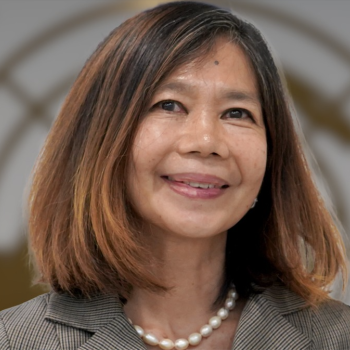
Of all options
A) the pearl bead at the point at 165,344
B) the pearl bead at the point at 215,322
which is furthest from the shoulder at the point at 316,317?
the pearl bead at the point at 165,344

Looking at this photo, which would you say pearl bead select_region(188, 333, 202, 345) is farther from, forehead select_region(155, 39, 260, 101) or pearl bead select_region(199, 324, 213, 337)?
forehead select_region(155, 39, 260, 101)

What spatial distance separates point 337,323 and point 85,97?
0.75 meters

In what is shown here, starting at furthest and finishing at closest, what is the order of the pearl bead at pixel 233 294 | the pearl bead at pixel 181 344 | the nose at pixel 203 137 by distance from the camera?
the pearl bead at pixel 233 294 → the pearl bead at pixel 181 344 → the nose at pixel 203 137

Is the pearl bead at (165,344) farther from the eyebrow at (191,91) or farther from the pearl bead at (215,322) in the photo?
the eyebrow at (191,91)

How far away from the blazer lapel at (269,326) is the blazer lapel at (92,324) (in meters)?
0.23

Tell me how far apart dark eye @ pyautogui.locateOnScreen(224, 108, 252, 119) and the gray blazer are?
41 cm

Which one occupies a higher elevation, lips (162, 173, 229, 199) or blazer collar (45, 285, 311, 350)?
lips (162, 173, 229, 199)

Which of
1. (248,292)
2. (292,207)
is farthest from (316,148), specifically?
(248,292)

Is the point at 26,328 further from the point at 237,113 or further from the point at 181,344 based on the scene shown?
the point at 237,113

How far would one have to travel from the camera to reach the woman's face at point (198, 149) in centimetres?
131

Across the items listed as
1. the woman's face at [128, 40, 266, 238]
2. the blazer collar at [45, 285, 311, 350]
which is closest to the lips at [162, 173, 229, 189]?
the woman's face at [128, 40, 266, 238]

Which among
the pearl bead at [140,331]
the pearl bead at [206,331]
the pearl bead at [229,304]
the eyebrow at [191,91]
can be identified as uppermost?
the eyebrow at [191,91]

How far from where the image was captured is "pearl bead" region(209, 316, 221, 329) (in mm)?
1449

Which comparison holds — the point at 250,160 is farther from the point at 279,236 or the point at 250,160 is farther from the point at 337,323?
the point at 337,323
